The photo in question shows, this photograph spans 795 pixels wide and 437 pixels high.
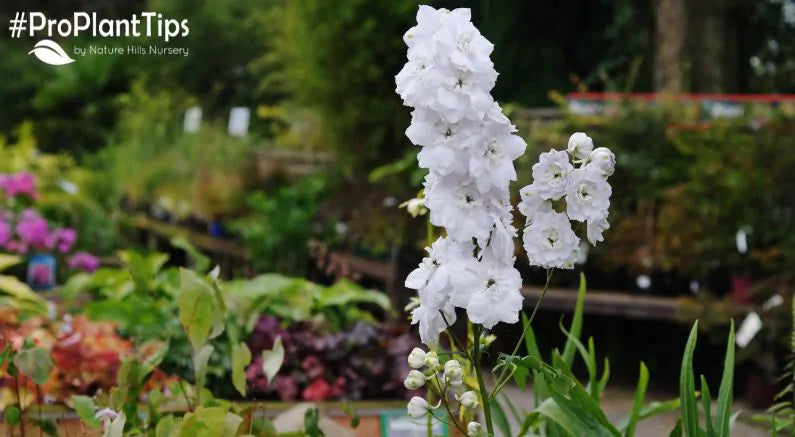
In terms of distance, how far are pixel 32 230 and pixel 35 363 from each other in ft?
11.1

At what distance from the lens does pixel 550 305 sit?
17.0 ft

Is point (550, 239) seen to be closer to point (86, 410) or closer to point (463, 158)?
point (463, 158)

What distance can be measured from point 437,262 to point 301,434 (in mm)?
520

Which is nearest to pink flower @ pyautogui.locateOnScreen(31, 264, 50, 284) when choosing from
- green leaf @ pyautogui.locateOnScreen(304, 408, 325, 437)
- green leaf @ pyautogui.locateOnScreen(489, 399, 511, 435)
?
green leaf @ pyautogui.locateOnScreen(304, 408, 325, 437)

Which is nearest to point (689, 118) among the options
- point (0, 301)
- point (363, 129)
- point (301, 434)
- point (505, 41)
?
point (363, 129)

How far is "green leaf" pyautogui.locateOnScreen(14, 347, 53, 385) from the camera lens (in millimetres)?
1276

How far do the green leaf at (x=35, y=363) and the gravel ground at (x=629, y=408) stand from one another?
2.43 metres

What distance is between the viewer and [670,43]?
22.4 feet

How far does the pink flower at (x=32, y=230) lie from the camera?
176 inches

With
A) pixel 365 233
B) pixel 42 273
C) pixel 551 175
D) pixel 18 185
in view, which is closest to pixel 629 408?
pixel 365 233

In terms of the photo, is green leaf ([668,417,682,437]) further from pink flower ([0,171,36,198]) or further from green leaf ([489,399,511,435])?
pink flower ([0,171,36,198])

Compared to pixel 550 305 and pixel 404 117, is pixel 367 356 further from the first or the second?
pixel 404 117

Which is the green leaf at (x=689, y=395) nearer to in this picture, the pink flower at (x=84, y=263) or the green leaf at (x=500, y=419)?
the green leaf at (x=500, y=419)

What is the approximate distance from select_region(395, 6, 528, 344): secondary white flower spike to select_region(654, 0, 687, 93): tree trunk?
5.96 metres
